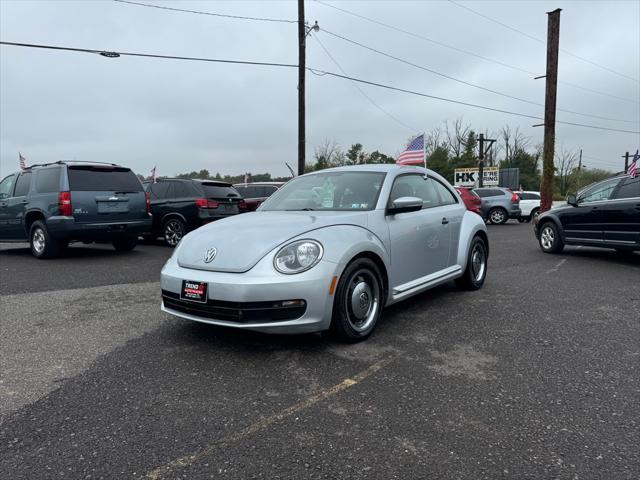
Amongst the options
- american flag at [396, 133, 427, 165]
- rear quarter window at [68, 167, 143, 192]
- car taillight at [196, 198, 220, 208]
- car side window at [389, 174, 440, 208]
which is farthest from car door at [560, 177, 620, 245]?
rear quarter window at [68, 167, 143, 192]

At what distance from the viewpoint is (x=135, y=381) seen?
325cm

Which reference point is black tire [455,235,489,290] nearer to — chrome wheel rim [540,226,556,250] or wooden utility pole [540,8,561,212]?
chrome wheel rim [540,226,556,250]

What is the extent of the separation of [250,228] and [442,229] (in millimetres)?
2326

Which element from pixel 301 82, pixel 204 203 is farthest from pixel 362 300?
pixel 301 82

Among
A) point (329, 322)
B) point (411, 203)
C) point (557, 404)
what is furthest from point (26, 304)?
point (557, 404)

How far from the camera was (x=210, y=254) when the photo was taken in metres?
3.73

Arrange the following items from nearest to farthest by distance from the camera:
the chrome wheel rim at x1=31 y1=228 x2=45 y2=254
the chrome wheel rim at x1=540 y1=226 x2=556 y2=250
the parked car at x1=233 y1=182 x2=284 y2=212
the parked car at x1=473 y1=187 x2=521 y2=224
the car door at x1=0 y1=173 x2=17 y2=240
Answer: the chrome wheel rim at x1=31 y1=228 x2=45 y2=254 < the car door at x1=0 y1=173 x2=17 y2=240 < the chrome wheel rim at x1=540 y1=226 x2=556 y2=250 < the parked car at x1=233 y1=182 x2=284 y2=212 < the parked car at x1=473 y1=187 x2=521 y2=224

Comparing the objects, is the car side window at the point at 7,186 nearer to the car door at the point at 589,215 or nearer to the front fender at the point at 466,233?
the front fender at the point at 466,233

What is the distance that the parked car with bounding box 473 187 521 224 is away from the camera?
2053 cm

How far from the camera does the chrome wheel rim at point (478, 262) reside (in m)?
6.02

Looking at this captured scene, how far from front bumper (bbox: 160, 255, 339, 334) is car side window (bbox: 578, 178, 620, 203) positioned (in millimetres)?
7439

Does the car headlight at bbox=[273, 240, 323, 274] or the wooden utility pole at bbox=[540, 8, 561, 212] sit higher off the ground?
the wooden utility pole at bbox=[540, 8, 561, 212]

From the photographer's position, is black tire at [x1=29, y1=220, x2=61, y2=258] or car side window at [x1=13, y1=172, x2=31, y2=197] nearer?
black tire at [x1=29, y1=220, x2=61, y2=258]

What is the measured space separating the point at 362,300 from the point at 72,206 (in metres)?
6.84
